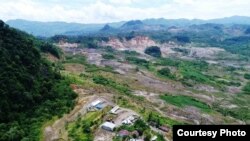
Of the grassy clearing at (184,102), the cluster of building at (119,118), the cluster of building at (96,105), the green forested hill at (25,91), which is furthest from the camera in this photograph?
the grassy clearing at (184,102)

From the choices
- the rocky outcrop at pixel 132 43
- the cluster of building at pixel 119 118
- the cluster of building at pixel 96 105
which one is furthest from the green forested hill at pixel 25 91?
the rocky outcrop at pixel 132 43

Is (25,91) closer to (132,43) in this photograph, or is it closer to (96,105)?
(96,105)

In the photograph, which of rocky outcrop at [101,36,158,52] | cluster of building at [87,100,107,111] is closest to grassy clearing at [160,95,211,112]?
cluster of building at [87,100,107,111]

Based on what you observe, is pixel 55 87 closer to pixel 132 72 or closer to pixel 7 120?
pixel 7 120

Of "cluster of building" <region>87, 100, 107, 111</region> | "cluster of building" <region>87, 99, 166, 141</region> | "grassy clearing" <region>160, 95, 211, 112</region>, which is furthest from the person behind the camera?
"grassy clearing" <region>160, 95, 211, 112</region>

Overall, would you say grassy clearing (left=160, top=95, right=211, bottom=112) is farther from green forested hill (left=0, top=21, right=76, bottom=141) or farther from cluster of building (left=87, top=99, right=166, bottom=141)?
cluster of building (left=87, top=99, right=166, bottom=141)

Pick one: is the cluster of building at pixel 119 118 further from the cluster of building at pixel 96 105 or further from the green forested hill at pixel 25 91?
the green forested hill at pixel 25 91

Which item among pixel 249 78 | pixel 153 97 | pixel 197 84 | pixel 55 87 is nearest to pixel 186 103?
pixel 153 97

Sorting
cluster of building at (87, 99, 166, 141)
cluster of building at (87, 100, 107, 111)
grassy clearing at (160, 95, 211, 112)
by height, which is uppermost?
cluster of building at (87, 100, 107, 111)

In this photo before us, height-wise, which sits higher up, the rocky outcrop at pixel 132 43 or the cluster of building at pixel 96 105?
the cluster of building at pixel 96 105
